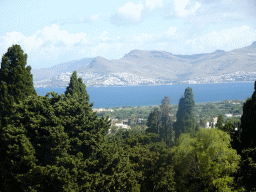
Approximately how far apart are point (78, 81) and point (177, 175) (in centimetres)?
1196

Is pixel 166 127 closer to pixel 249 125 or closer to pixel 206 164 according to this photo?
pixel 249 125

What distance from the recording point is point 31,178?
42.1ft

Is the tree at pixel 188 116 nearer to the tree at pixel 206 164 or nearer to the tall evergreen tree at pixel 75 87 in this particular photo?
the tall evergreen tree at pixel 75 87

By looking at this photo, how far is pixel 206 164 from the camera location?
1445cm

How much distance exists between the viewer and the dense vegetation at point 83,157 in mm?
12914

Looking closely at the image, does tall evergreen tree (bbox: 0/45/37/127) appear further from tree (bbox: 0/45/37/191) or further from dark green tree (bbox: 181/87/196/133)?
dark green tree (bbox: 181/87/196/133)

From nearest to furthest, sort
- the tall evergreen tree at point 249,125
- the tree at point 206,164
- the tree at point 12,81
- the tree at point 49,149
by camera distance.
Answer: the tree at point 49,149 → the tree at point 206,164 → the tree at point 12,81 → the tall evergreen tree at point 249,125

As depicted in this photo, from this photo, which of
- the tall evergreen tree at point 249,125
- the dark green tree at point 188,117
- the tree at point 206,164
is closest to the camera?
the tree at point 206,164

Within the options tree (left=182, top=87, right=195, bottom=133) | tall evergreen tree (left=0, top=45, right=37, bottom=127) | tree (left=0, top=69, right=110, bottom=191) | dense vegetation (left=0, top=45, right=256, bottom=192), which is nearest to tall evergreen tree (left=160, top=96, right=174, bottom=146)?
tree (left=182, top=87, right=195, bottom=133)

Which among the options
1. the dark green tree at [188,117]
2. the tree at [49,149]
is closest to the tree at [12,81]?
the tree at [49,149]

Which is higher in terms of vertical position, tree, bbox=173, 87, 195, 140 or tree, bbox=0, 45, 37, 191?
tree, bbox=0, 45, 37, 191

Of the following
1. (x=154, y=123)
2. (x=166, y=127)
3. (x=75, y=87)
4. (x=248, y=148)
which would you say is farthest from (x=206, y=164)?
(x=166, y=127)

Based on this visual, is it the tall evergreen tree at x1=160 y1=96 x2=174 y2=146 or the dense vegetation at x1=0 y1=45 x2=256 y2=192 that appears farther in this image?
the tall evergreen tree at x1=160 y1=96 x2=174 y2=146

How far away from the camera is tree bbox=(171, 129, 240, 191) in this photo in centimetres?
1370
